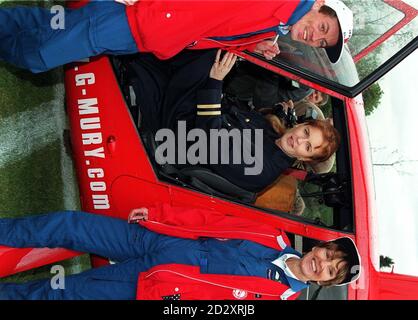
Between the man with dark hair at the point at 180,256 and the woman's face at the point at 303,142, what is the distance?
0.42 m

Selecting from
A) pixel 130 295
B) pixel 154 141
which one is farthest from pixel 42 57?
pixel 130 295

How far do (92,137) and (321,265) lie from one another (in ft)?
4.67

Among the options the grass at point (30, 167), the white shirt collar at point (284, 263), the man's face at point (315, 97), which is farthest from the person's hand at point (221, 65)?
the grass at point (30, 167)

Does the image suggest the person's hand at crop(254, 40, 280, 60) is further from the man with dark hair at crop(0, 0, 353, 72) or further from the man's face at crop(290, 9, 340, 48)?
the man's face at crop(290, 9, 340, 48)

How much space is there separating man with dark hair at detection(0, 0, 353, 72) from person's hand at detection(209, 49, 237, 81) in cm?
7

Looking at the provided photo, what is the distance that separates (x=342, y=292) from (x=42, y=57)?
76.0 inches

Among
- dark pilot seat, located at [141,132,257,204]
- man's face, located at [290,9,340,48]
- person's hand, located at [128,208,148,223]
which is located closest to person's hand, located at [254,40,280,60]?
man's face, located at [290,9,340,48]

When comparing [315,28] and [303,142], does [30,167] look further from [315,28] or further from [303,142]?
[315,28]

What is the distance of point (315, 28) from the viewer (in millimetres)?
2465

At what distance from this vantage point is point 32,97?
3213 millimetres

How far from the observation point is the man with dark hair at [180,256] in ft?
7.98

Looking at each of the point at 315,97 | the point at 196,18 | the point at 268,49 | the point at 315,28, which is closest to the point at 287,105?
the point at 315,97

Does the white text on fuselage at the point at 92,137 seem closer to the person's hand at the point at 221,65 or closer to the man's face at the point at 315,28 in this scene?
the person's hand at the point at 221,65

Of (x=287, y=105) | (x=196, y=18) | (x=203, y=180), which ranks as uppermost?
(x=196, y=18)
